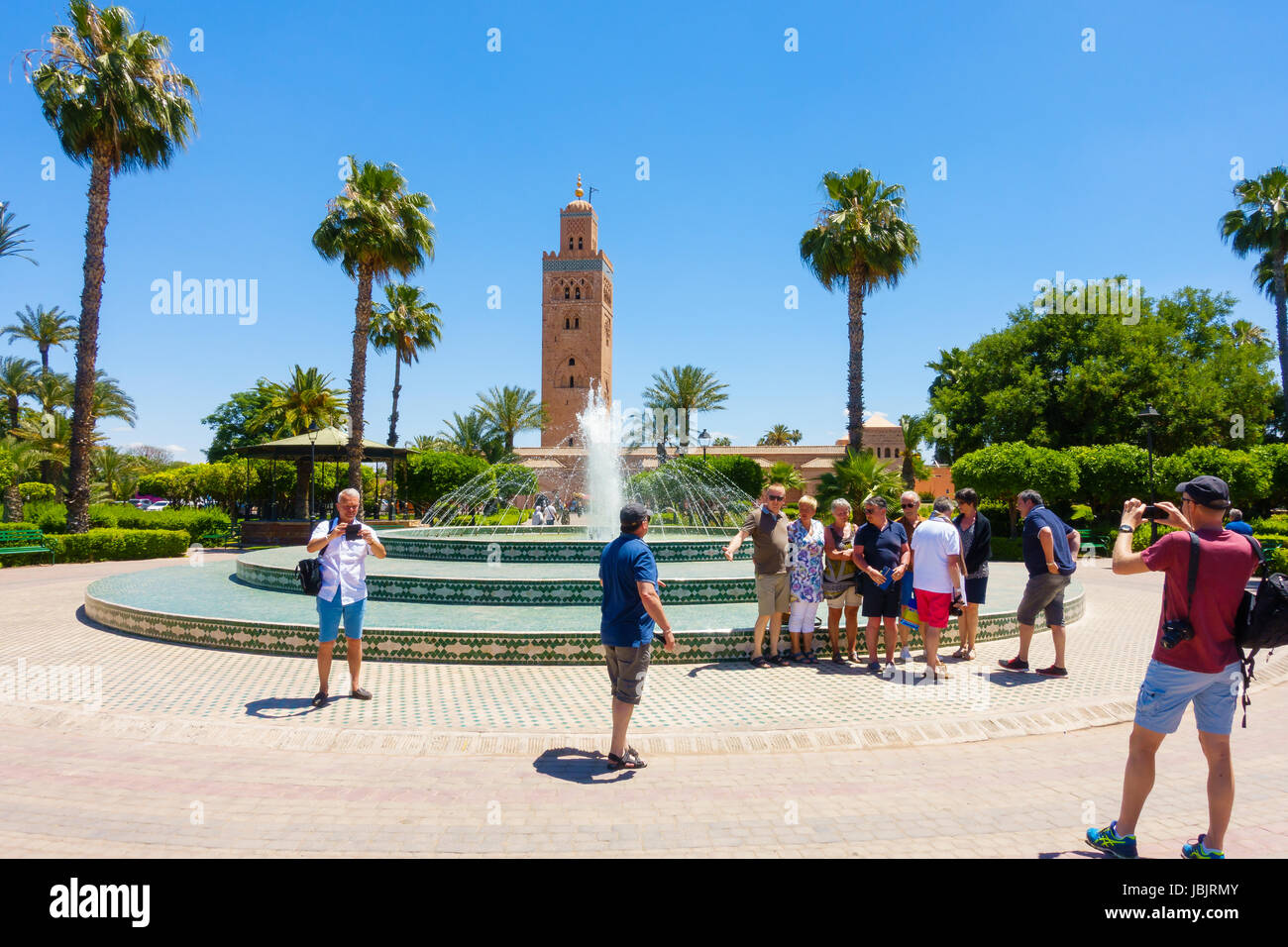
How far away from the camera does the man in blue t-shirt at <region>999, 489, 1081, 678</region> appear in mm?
6652

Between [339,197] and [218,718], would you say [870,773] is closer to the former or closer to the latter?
[218,718]

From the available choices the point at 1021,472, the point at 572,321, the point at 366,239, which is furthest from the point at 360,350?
the point at 572,321

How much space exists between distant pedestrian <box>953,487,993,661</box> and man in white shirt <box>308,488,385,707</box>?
5.82 metres

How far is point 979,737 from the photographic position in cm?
520

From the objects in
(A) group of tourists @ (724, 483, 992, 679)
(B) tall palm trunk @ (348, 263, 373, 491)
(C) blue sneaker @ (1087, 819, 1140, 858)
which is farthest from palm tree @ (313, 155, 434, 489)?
(C) blue sneaker @ (1087, 819, 1140, 858)

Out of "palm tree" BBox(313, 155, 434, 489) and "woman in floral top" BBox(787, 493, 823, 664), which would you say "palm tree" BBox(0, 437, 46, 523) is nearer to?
"palm tree" BBox(313, 155, 434, 489)

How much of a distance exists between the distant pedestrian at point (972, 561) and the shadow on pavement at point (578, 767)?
181 inches

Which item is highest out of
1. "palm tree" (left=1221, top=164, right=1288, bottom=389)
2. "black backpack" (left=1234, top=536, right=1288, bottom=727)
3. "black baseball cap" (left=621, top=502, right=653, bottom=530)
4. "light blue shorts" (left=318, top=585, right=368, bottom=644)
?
"palm tree" (left=1221, top=164, right=1288, bottom=389)

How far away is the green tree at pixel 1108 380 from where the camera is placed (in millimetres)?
27875

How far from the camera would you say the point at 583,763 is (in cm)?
461

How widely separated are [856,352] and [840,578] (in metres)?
18.5

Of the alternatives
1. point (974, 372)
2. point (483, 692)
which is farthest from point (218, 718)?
point (974, 372)

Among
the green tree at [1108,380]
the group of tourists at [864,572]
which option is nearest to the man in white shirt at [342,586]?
the group of tourists at [864,572]
